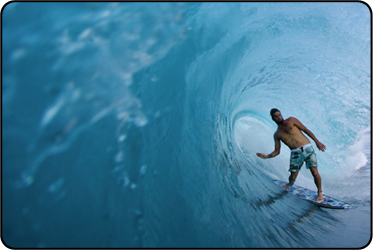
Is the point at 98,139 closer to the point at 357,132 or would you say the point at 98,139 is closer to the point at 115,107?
the point at 115,107

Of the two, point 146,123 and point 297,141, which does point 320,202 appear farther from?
point 146,123

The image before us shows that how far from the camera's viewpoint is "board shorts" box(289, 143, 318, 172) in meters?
3.68

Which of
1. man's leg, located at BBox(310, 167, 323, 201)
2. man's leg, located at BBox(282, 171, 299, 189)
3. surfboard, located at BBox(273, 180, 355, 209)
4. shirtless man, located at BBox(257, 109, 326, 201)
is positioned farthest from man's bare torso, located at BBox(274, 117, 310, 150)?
surfboard, located at BBox(273, 180, 355, 209)

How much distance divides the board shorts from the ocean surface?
0.73m

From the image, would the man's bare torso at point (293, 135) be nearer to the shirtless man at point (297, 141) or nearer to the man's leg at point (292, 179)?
the shirtless man at point (297, 141)

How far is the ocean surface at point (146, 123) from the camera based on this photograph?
128 centimetres

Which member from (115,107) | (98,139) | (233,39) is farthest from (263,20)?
(98,139)

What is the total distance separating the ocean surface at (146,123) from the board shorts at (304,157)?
728 mm

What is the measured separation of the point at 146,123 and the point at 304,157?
10.3ft

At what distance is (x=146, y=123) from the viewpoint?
191 centimetres

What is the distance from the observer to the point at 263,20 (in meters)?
3.59

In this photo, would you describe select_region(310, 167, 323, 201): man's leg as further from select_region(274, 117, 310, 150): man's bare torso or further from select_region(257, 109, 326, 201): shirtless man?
select_region(274, 117, 310, 150): man's bare torso

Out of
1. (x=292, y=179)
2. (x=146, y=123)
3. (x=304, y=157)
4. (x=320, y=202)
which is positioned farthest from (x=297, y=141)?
(x=146, y=123)

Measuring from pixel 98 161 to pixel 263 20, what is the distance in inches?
138
